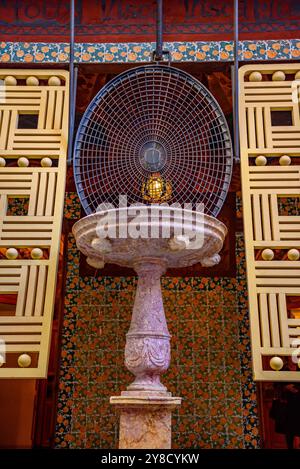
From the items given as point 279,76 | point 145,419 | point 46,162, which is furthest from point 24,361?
point 279,76

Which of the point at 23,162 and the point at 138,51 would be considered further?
the point at 138,51

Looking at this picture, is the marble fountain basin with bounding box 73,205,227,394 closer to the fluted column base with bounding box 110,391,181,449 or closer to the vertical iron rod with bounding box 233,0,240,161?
the fluted column base with bounding box 110,391,181,449

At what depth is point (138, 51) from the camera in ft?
12.1

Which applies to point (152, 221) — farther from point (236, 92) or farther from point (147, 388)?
point (236, 92)

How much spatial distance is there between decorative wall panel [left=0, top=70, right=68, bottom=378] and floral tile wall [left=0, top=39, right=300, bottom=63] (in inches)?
8.7

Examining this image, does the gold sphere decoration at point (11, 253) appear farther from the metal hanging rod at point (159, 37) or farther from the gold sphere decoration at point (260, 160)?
the gold sphere decoration at point (260, 160)

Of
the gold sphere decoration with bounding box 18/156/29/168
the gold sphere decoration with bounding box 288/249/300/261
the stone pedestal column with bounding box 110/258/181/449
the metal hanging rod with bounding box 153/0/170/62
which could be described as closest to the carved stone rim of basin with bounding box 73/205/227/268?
the stone pedestal column with bounding box 110/258/181/449

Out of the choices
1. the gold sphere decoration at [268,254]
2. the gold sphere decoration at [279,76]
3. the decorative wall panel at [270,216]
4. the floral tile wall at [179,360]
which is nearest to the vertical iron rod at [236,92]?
the decorative wall panel at [270,216]

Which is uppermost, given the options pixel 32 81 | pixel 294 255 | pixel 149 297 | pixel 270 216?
pixel 32 81

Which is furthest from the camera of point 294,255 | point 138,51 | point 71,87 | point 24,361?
point 138,51

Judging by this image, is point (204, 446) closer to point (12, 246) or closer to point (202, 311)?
point (202, 311)

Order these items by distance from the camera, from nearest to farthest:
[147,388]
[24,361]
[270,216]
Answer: [147,388]
[24,361]
[270,216]

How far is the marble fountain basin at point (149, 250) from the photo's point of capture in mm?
2512

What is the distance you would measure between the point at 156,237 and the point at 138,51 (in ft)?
5.81
